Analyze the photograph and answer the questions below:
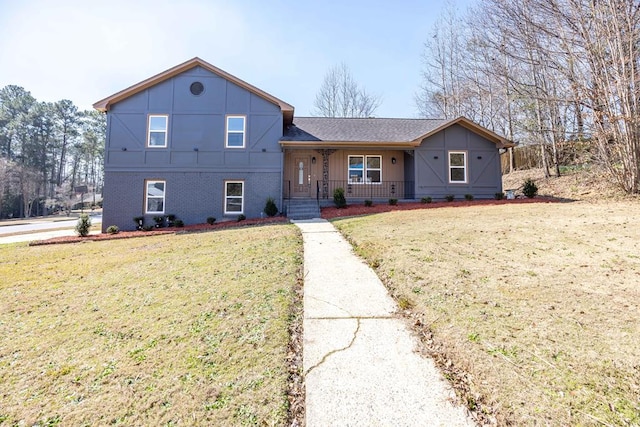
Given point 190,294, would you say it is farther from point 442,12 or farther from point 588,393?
point 442,12

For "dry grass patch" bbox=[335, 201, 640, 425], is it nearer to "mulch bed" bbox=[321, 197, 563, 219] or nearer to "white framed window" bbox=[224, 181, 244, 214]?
"mulch bed" bbox=[321, 197, 563, 219]

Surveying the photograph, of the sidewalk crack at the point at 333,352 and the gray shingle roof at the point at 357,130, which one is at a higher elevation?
the gray shingle roof at the point at 357,130

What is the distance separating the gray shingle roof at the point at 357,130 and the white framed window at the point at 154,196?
5.95 metres

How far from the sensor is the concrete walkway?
72.2 inches

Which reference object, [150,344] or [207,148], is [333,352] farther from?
[207,148]

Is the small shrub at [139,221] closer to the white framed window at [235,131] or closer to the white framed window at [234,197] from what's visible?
the white framed window at [234,197]

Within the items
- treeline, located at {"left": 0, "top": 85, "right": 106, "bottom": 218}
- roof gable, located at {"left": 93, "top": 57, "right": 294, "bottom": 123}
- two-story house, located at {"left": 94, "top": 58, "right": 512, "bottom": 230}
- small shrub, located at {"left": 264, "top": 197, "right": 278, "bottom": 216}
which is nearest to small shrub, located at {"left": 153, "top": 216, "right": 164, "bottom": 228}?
two-story house, located at {"left": 94, "top": 58, "right": 512, "bottom": 230}

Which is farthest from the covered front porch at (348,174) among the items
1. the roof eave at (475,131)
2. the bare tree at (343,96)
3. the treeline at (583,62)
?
the bare tree at (343,96)

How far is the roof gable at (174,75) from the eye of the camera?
12281mm

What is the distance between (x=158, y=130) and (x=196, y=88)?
8.51 ft

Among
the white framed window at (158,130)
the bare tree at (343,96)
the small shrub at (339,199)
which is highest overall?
the bare tree at (343,96)

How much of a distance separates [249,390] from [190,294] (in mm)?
2234

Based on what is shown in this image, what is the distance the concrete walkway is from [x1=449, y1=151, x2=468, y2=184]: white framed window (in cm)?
1169

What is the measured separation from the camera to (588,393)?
6.28ft
